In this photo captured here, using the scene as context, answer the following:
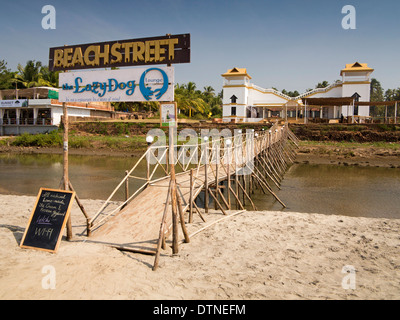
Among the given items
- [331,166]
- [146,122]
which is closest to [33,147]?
[146,122]

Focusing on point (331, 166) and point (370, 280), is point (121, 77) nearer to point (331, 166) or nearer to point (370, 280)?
point (370, 280)

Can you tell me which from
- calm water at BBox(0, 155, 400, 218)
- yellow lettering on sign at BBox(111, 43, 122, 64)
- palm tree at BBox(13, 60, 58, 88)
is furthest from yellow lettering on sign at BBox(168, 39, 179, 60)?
palm tree at BBox(13, 60, 58, 88)

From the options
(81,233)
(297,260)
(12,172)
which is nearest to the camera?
(297,260)

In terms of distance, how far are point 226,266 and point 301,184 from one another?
14.2m

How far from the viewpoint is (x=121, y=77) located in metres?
6.86

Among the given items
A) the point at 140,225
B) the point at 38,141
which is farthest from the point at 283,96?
the point at 140,225

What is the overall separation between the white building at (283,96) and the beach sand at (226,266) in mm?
32484

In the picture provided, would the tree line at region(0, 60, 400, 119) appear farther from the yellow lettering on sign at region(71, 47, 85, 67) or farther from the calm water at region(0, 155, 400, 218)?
the yellow lettering on sign at region(71, 47, 85, 67)

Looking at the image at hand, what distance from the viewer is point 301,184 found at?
1933 centimetres

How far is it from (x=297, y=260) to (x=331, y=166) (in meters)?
20.8
